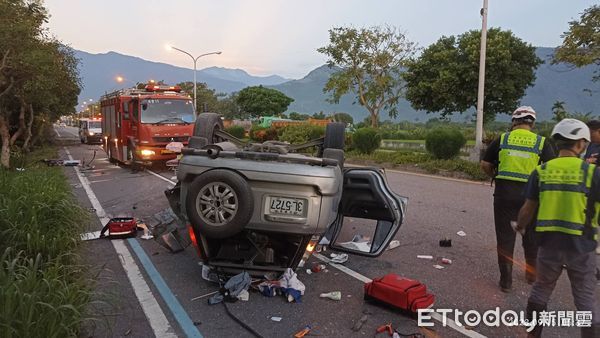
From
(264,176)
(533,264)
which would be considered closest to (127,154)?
(264,176)

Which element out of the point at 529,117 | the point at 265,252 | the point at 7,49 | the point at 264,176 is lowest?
the point at 265,252

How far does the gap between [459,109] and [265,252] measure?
21674 mm

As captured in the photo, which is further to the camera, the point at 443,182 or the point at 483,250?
the point at 443,182

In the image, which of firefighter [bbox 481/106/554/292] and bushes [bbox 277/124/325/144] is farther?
bushes [bbox 277/124/325/144]

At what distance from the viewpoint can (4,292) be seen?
2.93 m

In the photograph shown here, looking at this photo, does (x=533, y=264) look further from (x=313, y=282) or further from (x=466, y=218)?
(x=466, y=218)

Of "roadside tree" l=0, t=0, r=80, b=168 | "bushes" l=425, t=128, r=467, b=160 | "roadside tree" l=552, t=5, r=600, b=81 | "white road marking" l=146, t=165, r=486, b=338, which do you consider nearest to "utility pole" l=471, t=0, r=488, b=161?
"bushes" l=425, t=128, r=467, b=160

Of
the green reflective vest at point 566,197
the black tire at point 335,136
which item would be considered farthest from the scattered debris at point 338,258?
the green reflective vest at point 566,197

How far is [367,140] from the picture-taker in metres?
19.9

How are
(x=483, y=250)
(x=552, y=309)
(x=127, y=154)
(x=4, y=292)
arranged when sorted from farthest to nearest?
(x=127, y=154), (x=483, y=250), (x=552, y=309), (x=4, y=292)

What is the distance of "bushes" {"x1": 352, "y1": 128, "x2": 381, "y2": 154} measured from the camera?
19.8 meters

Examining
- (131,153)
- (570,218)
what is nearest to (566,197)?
(570,218)

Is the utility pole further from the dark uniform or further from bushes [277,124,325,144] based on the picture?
the dark uniform

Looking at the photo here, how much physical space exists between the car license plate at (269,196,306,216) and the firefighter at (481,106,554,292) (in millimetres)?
2100
